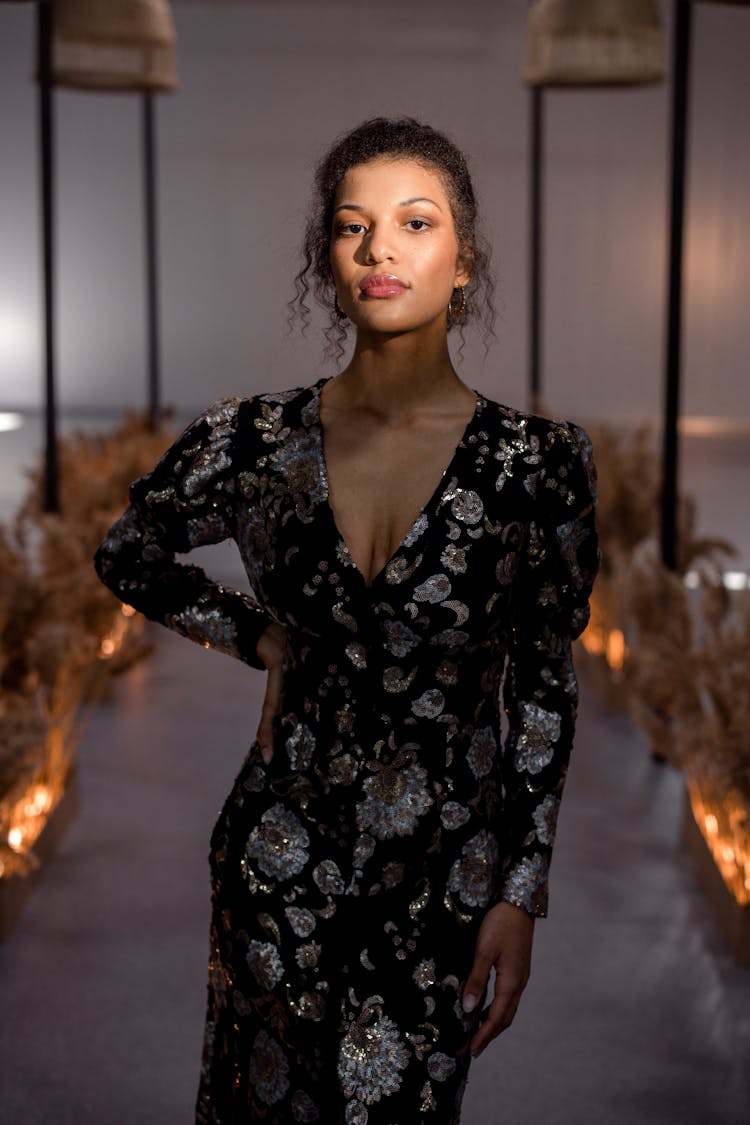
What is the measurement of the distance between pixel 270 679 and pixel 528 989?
2.08 m

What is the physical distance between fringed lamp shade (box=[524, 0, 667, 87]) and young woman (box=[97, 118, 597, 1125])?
16.9 feet

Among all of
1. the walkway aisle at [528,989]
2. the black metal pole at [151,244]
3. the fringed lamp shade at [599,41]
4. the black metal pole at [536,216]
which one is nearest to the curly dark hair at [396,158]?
the walkway aisle at [528,989]

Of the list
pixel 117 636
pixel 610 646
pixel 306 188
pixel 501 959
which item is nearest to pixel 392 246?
pixel 501 959

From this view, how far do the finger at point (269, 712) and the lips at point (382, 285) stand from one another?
0.43 metres

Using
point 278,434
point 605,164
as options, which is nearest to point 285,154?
point 605,164

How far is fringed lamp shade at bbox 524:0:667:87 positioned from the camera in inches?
259

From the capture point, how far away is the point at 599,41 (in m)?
6.69

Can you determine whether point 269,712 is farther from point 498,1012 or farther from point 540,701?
point 498,1012

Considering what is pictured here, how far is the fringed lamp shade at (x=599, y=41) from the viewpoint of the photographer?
6.59m

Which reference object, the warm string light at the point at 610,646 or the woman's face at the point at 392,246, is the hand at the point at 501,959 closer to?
the woman's face at the point at 392,246

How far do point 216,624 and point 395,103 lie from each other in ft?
42.8

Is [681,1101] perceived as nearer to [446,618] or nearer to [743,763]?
[743,763]

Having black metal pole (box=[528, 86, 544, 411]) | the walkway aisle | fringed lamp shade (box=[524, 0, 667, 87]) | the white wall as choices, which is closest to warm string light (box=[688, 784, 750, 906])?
the walkway aisle

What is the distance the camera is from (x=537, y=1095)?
322 centimetres
